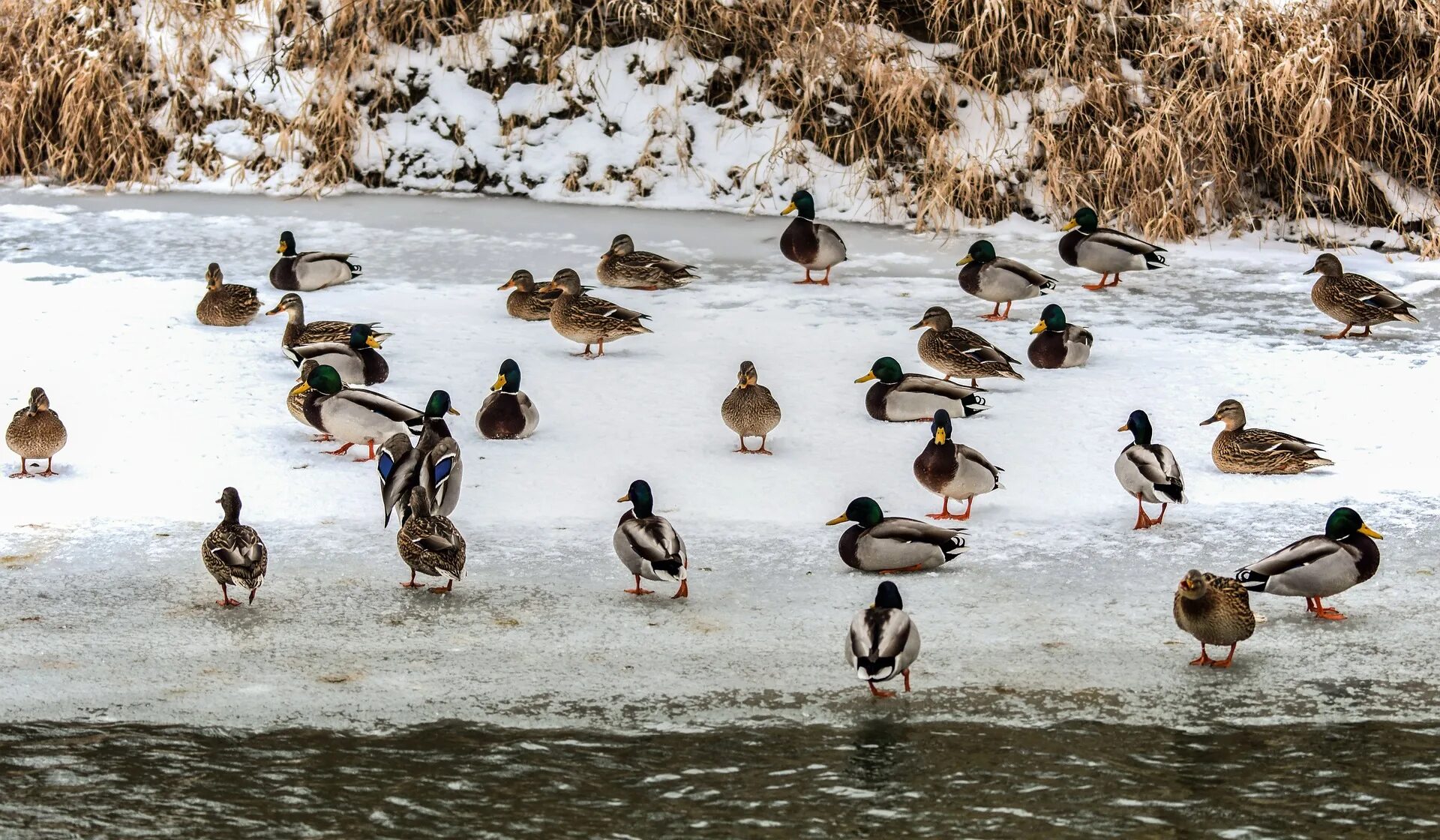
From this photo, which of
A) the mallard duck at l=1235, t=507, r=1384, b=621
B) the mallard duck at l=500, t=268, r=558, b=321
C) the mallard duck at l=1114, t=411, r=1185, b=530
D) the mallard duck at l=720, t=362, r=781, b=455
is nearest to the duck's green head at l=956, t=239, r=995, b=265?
the mallard duck at l=500, t=268, r=558, b=321

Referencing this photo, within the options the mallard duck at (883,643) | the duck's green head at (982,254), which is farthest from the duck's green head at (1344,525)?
the duck's green head at (982,254)

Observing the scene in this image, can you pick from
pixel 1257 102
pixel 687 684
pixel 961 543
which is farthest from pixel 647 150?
pixel 687 684

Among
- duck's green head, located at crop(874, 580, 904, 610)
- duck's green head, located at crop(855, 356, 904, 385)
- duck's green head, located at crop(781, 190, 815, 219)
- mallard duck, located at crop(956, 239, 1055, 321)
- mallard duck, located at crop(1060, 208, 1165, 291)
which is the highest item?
duck's green head, located at crop(781, 190, 815, 219)

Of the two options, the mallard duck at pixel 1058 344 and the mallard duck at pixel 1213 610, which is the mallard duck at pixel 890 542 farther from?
the mallard duck at pixel 1058 344

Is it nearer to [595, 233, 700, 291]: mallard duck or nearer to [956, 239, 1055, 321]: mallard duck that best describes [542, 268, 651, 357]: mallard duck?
[595, 233, 700, 291]: mallard duck

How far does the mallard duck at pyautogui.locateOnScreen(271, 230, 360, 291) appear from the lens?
11.6 metres

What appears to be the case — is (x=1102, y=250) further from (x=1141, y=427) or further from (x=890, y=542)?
(x=890, y=542)

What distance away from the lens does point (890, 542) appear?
6914 millimetres

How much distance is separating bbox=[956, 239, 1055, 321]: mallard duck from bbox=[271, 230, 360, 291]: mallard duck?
13.5ft

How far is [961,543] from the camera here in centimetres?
699

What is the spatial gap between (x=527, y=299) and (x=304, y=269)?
166cm

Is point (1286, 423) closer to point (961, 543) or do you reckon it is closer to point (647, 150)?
point (961, 543)

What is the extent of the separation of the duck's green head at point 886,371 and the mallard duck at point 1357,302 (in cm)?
318

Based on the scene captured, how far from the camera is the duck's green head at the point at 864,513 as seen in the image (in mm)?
6957
